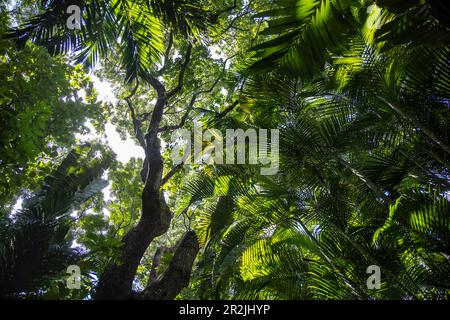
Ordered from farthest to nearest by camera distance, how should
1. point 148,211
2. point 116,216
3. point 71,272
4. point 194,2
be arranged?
point 116,216, point 148,211, point 194,2, point 71,272

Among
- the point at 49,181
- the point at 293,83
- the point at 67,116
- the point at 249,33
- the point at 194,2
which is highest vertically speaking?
the point at 249,33

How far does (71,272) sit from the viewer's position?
90.8 inches

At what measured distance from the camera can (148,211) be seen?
4.91 metres

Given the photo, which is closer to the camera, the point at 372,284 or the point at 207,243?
the point at 372,284

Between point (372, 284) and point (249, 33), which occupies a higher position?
point (249, 33)

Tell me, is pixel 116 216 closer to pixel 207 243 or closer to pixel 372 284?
pixel 207 243
